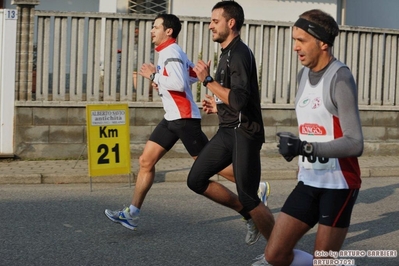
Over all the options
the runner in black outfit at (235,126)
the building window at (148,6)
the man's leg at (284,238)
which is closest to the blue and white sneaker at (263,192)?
the runner in black outfit at (235,126)

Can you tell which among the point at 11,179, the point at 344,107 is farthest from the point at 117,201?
the point at 344,107

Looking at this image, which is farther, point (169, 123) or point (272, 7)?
point (272, 7)

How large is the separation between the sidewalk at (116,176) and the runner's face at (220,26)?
4.88 meters

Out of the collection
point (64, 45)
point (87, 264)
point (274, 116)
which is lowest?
point (87, 264)

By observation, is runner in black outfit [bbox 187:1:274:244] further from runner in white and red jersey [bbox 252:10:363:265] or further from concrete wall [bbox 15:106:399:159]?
concrete wall [bbox 15:106:399:159]

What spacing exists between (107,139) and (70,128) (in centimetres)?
224

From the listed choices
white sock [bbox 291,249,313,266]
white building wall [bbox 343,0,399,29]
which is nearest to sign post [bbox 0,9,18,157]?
white sock [bbox 291,249,313,266]

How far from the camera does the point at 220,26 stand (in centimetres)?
688

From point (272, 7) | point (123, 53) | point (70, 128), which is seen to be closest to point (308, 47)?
point (70, 128)

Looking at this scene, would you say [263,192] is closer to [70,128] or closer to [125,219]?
[125,219]

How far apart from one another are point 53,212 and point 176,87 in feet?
6.96

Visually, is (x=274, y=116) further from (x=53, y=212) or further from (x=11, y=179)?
(x=53, y=212)

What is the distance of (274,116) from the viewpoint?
13.7 meters

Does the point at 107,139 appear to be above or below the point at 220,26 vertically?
below
